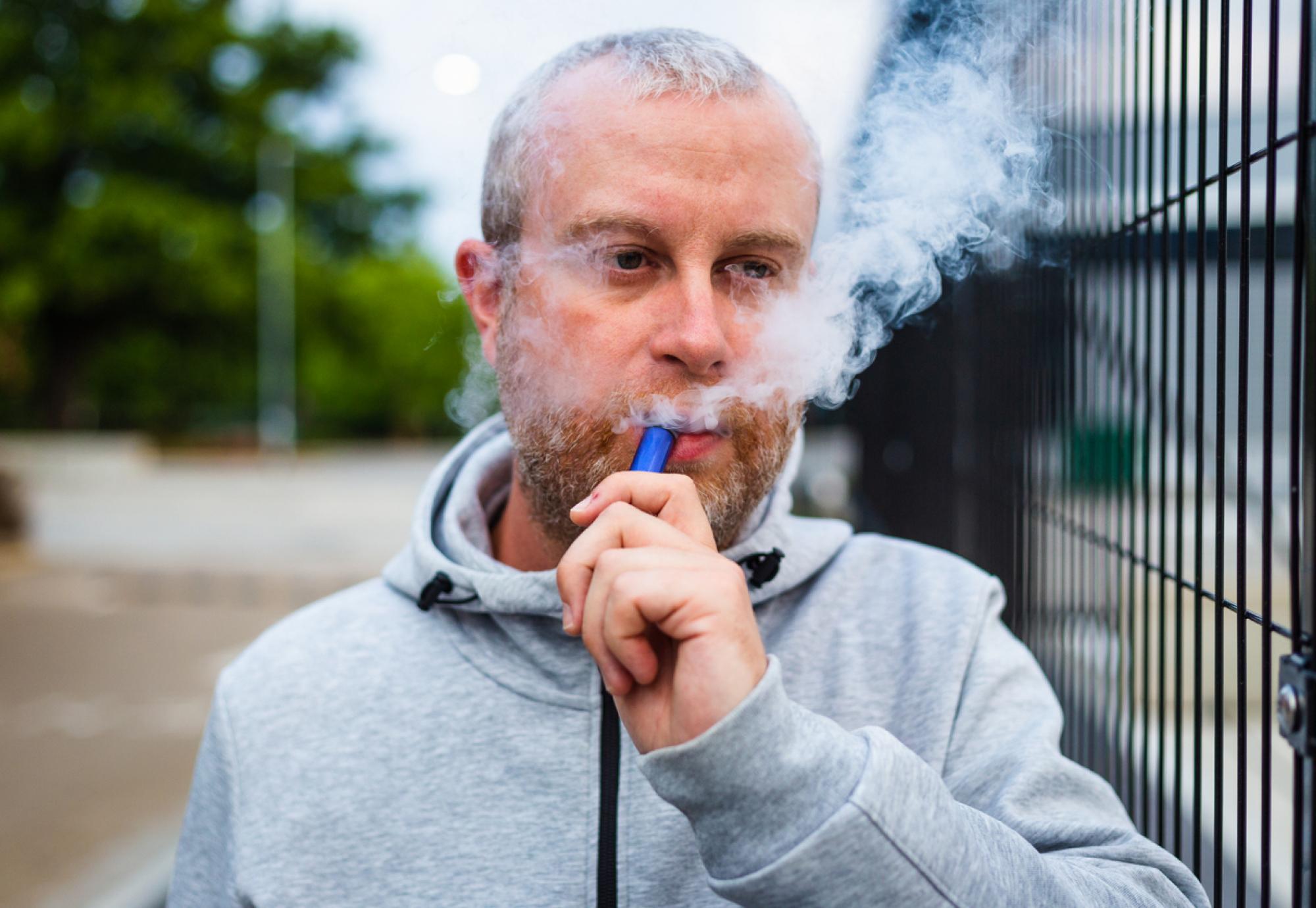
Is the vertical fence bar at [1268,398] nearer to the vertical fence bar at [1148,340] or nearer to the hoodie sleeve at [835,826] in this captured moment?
the hoodie sleeve at [835,826]

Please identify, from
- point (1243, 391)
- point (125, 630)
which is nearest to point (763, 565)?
point (1243, 391)

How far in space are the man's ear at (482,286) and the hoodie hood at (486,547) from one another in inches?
9.8

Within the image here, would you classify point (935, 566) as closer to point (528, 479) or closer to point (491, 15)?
point (528, 479)

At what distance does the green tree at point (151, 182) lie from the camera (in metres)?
18.7

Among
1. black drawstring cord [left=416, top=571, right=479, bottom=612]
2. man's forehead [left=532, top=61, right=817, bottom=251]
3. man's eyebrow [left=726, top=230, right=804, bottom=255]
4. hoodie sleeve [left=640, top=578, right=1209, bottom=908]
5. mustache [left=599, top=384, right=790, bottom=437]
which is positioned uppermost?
man's forehead [left=532, top=61, right=817, bottom=251]

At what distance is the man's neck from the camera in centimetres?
171

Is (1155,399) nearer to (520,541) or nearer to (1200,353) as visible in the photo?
(1200,353)

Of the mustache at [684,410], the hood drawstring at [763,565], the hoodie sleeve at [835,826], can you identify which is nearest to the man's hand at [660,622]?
the hoodie sleeve at [835,826]

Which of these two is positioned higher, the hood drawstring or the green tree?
the green tree

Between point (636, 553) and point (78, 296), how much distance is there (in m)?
20.8

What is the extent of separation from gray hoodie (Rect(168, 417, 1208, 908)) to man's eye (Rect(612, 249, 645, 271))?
0.44 meters

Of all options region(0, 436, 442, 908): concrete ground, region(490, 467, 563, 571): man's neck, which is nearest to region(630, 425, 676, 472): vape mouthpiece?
region(490, 467, 563, 571): man's neck

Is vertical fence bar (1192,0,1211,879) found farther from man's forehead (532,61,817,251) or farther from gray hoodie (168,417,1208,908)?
man's forehead (532,61,817,251)

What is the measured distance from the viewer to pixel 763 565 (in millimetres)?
1591
